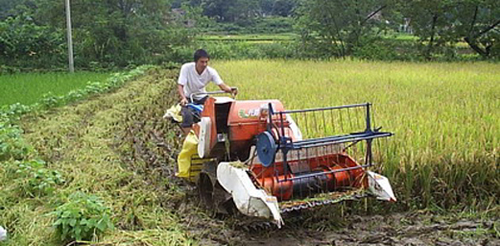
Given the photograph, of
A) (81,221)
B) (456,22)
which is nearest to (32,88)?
(81,221)

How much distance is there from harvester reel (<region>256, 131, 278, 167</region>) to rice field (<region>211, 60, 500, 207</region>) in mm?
1505

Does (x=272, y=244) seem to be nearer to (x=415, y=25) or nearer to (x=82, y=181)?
(x=82, y=181)

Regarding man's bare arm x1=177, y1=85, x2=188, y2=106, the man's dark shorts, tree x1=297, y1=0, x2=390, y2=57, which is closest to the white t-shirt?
man's bare arm x1=177, y1=85, x2=188, y2=106

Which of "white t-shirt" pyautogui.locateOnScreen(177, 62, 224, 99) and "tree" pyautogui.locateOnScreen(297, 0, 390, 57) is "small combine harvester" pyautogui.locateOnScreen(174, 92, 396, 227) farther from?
"tree" pyautogui.locateOnScreen(297, 0, 390, 57)

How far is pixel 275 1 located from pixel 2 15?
31.6 meters

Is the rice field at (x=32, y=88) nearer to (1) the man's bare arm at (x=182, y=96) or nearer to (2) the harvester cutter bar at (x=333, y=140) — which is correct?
(1) the man's bare arm at (x=182, y=96)

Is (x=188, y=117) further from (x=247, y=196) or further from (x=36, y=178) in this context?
(x=247, y=196)

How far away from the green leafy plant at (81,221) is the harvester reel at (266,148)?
3.82 feet

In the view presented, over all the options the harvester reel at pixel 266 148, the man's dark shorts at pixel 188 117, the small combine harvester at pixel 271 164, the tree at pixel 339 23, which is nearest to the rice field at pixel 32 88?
the man's dark shorts at pixel 188 117

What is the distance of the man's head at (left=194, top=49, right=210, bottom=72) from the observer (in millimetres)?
5461

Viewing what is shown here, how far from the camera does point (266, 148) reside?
3693 millimetres

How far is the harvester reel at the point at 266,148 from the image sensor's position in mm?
3625

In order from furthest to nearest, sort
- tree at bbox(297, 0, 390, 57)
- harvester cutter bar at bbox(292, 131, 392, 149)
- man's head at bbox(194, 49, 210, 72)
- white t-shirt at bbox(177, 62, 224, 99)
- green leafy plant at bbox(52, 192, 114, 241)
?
tree at bbox(297, 0, 390, 57)
white t-shirt at bbox(177, 62, 224, 99)
man's head at bbox(194, 49, 210, 72)
harvester cutter bar at bbox(292, 131, 392, 149)
green leafy plant at bbox(52, 192, 114, 241)

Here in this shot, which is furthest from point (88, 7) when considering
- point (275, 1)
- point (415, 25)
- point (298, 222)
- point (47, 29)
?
point (275, 1)
